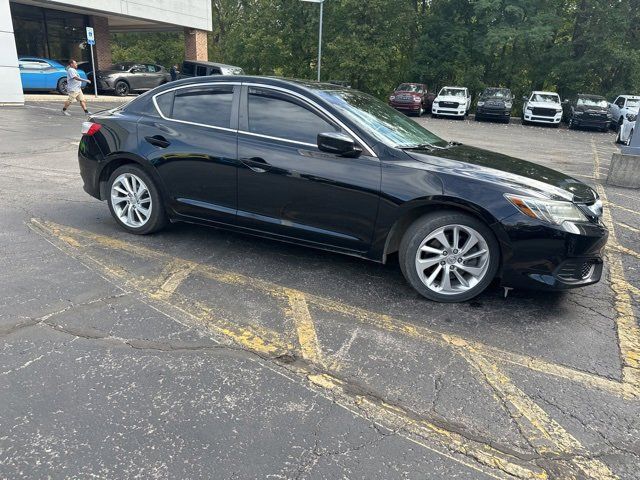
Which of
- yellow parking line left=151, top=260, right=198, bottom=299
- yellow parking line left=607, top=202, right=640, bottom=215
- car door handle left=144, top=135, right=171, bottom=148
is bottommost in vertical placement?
yellow parking line left=607, top=202, right=640, bottom=215

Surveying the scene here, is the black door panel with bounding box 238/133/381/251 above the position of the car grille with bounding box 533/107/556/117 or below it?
above

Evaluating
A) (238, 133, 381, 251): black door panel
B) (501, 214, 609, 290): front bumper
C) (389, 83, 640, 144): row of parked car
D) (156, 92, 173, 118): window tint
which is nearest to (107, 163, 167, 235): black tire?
(156, 92, 173, 118): window tint

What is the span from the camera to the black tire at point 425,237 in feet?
12.1

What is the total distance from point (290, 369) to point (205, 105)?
112 inches

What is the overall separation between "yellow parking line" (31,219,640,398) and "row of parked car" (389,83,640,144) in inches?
874

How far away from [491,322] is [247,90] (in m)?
2.87

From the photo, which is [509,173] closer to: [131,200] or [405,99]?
[131,200]

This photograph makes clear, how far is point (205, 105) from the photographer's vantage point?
4727mm

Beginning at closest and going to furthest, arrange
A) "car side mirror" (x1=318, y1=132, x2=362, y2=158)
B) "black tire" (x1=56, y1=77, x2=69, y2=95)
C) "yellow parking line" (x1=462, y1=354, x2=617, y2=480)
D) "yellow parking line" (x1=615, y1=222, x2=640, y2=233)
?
"yellow parking line" (x1=462, y1=354, x2=617, y2=480), "car side mirror" (x1=318, y1=132, x2=362, y2=158), "yellow parking line" (x1=615, y1=222, x2=640, y2=233), "black tire" (x1=56, y1=77, x2=69, y2=95)

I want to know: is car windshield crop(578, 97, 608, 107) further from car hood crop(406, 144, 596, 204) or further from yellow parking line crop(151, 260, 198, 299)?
yellow parking line crop(151, 260, 198, 299)

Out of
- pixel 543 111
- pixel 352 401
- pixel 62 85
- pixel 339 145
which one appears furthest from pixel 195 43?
pixel 352 401

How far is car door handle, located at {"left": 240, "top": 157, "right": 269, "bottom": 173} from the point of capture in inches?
168

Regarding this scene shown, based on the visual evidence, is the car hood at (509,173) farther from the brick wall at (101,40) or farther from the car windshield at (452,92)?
the brick wall at (101,40)

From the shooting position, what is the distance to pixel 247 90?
14.8 feet
